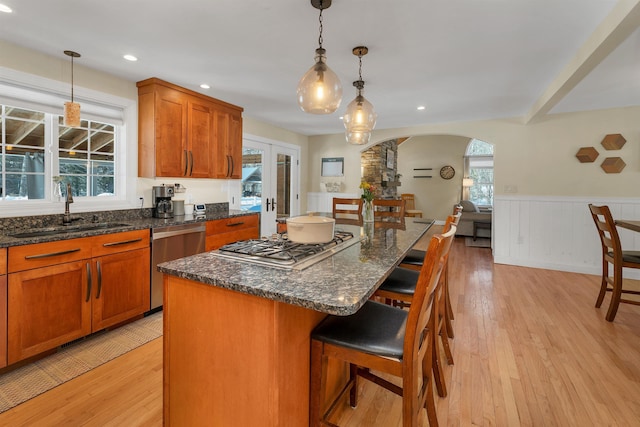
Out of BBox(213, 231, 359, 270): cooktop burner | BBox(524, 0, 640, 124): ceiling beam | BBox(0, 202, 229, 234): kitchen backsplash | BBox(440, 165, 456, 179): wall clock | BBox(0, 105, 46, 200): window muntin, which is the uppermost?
BBox(524, 0, 640, 124): ceiling beam

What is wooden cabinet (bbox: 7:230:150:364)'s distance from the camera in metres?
1.99

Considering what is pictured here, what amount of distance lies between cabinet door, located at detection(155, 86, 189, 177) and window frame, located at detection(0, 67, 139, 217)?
0.29 meters

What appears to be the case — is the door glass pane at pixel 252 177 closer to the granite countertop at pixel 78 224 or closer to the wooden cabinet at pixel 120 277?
the granite countertop at pixel 78 224

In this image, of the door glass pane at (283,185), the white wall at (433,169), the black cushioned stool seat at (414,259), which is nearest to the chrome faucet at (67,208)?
the black cushioned stool seat at (414,259)

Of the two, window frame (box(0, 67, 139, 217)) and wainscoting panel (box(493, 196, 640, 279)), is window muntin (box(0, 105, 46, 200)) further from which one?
wainscoting panel (box(493, 196, 640, 279))

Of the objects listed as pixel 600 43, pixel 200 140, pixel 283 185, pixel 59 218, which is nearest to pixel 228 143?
pixel 200 140

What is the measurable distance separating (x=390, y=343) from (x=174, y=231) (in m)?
2.41

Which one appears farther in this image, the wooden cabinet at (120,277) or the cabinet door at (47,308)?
the wooden cabinet at (120,277)

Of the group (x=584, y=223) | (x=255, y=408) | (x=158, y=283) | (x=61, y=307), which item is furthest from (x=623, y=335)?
(x=61, y=307)

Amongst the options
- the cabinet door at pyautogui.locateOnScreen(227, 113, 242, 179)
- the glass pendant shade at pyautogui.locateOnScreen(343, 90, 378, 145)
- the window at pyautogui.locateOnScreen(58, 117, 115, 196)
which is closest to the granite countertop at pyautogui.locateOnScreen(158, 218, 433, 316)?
the glass pendant shade at pyautogui.locateOnScreen(343, 90, 378, 145)

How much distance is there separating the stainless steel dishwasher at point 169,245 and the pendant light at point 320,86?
1817 mm

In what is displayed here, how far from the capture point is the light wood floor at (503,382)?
1646mm

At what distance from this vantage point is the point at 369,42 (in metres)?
2.43

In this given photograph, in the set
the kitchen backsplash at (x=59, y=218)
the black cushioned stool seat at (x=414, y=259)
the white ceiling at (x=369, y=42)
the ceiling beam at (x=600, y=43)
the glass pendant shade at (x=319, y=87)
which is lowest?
the black cushioned stool seat at (x=414, y=259)
